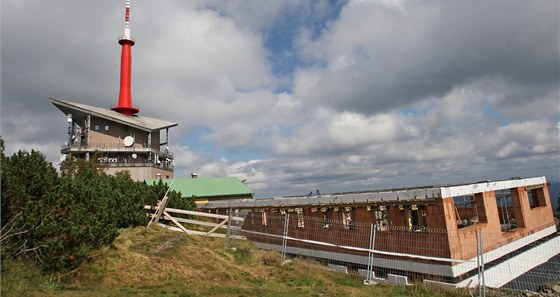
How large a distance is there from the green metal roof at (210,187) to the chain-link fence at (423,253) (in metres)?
24.2

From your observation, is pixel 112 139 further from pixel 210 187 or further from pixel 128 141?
pixel 210 187

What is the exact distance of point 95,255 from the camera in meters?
9.96

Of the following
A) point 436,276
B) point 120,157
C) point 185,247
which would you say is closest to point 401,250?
point 436,276

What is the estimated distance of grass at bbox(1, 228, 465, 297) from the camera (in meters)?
8.76

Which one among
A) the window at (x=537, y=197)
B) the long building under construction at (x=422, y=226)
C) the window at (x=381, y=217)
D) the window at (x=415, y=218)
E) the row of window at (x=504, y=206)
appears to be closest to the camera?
the long building under construction at (x=422, y=226)

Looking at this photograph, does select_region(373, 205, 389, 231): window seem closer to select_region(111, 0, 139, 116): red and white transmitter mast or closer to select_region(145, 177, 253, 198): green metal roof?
select_region(145, 177, 253, 198): green metal roof

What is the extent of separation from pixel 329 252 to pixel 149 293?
36.7 feet

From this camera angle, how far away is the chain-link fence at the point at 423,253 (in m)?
13.4

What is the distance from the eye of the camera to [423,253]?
14312 mm

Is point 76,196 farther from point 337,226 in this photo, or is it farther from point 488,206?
point 488,206

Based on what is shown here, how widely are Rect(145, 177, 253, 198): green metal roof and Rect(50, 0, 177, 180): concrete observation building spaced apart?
642 cm

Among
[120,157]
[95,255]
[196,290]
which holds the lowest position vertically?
[196,290]

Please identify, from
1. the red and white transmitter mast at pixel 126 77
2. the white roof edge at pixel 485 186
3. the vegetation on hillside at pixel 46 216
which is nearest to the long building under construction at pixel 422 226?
the white roof edge at pixel 485 186

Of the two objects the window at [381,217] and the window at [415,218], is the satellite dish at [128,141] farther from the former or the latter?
the window at [415,218]
